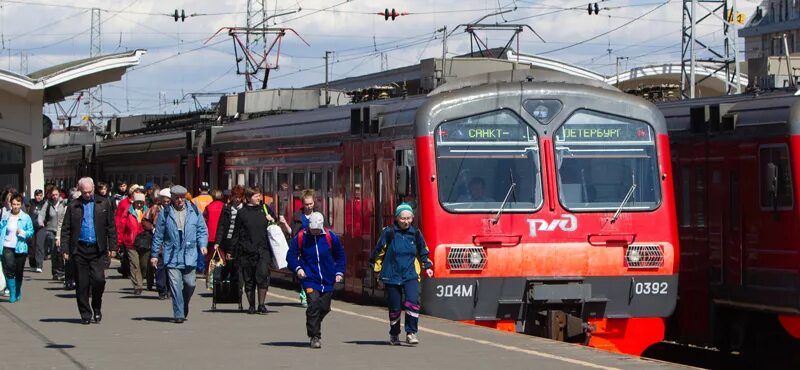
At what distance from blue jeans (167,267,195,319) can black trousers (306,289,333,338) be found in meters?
3.33

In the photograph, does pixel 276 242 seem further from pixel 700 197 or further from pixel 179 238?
pixel 700 197

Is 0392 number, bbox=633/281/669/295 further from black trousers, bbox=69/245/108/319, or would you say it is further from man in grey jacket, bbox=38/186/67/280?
man in grey jacket, bbox=38/186/67/280

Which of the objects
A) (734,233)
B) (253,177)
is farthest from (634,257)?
(253,177)

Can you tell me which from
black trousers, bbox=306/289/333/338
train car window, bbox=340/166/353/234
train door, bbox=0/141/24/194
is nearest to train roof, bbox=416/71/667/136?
black trousers, bbox=306/289/333/338

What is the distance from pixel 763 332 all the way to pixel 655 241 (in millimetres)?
1666

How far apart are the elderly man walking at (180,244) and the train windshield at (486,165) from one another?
3.04m

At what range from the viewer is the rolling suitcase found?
20297mm

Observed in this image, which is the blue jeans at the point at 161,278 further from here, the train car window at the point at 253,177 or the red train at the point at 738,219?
the red train at the point at 738,219

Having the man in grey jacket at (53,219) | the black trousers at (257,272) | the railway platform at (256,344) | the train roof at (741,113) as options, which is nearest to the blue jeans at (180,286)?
the railway platform at (256,344)

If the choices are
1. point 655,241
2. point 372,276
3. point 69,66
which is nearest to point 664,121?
point 655,241

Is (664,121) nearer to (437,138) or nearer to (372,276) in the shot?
(437,138)

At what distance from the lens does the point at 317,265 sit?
15414mm

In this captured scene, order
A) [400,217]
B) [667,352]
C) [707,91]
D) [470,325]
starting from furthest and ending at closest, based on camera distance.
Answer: [707,91] → [667,352] → [470,325] → [400,217]

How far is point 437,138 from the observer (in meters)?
17.6
